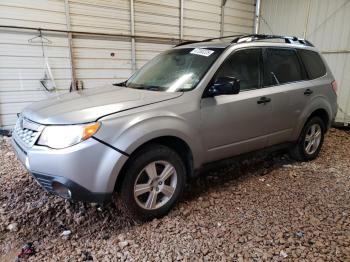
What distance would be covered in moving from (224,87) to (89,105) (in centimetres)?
121

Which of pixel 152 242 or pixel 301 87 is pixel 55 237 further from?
pixel 301 87

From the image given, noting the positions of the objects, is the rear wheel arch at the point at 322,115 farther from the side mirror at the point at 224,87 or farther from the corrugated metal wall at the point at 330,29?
the corrugated metal wall at the point at 330,29

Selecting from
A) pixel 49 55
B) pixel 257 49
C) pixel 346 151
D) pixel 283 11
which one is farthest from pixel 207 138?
pixel 283 11

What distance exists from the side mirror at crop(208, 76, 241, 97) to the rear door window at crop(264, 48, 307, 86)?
742 millimetres

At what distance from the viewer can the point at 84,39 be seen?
19.5 ft

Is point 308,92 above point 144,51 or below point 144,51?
below

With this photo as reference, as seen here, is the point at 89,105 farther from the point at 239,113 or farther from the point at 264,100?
the point at 264,100

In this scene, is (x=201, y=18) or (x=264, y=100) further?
(x=201, y=18)

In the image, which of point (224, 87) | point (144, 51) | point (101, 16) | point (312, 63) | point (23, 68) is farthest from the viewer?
point (144, 51)

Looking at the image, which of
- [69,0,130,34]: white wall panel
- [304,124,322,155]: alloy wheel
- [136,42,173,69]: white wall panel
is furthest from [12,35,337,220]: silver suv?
[136,42,173,69]: white wall panel

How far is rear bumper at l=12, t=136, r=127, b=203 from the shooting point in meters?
2.00

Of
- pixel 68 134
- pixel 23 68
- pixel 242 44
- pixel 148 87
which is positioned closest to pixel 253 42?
pixel 242 44

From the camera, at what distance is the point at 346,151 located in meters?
4.56

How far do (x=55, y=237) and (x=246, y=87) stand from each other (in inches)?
91.4
